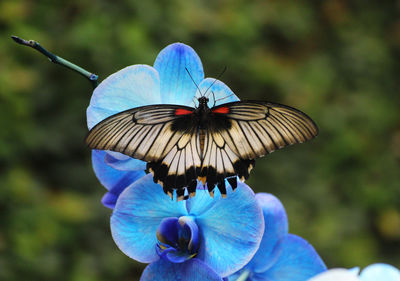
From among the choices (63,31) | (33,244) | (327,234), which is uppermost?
(63,31)

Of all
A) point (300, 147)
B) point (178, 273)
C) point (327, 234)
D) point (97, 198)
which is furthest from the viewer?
point (300, 147)

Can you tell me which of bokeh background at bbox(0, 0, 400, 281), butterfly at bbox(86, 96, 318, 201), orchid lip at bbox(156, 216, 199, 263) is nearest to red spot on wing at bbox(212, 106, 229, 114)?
butterfly at bbox(86, 96, 318, 201)

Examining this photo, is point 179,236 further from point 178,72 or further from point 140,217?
point 178,72

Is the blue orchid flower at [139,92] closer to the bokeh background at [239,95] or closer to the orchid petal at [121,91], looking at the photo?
the orchid petal at [121,91]

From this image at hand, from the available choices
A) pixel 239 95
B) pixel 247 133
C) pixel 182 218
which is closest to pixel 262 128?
pixel 247 133

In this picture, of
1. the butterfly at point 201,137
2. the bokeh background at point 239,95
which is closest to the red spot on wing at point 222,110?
the butterfly at point 201,137

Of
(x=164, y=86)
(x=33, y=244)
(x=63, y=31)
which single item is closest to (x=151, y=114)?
(x=164, y=86)

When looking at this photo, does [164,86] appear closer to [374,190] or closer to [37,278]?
[37,278]

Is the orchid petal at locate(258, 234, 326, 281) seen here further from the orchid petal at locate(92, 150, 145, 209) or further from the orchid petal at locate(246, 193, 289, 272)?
the orchid petal at locate(92, 150, 145, 209)
